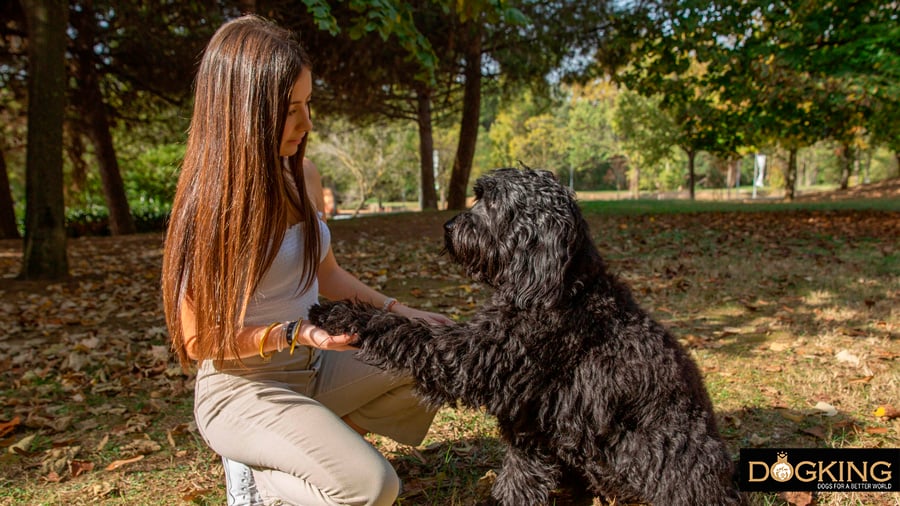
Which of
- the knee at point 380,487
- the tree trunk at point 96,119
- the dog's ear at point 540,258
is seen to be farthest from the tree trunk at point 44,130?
the dog's ear at point 540,258

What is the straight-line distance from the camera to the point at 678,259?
8797 mm

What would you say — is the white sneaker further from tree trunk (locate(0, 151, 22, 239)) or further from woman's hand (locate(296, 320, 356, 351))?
tree trunk (locate(0, 151, 22, 239))

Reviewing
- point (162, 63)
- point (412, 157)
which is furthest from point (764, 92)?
point (412, 157)

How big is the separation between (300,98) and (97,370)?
334 cm

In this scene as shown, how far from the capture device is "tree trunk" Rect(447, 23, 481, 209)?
1373 cm

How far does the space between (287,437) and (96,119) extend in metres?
12.7

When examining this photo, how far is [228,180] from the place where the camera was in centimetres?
226

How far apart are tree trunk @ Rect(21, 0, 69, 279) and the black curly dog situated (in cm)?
618

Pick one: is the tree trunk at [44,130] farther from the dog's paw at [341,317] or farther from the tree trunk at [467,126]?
the tree trunk at [467,126]

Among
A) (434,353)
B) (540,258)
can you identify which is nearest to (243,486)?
(434,353)

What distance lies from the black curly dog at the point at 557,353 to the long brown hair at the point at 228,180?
1.24 feet

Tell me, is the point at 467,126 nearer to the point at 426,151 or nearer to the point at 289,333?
the point at 426,151

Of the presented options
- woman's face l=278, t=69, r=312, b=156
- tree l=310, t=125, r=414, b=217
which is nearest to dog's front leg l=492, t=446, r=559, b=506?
woman's face l=278, t=69, r=312, b=156

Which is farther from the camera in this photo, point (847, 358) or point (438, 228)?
point (438, 228)
